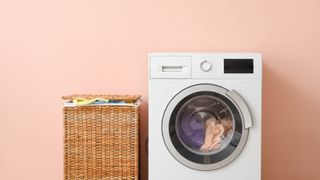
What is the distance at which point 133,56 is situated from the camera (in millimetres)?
2584

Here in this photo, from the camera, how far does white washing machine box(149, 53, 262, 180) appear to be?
2193 millimetres

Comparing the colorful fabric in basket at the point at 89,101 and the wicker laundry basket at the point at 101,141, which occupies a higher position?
the colorful fabric in basket at the point at 89,101

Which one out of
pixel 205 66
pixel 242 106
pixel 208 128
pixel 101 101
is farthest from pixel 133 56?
pixel 242 106

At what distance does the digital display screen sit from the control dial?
0.30 feet

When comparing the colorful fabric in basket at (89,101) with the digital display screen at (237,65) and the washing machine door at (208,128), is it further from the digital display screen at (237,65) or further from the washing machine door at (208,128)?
the digital display screen at (237,65)

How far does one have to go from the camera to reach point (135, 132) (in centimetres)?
225

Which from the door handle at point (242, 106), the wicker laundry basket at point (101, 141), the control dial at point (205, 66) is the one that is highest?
the control dial at point (205, 66)

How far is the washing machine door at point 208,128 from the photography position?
86.2 inches
